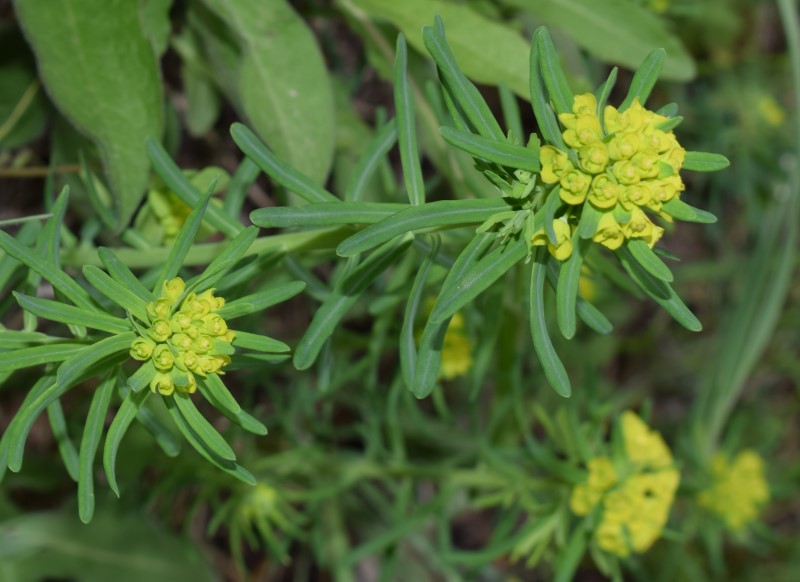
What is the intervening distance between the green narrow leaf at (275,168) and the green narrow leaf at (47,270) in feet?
0.80

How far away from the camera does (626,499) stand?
154 centimetres

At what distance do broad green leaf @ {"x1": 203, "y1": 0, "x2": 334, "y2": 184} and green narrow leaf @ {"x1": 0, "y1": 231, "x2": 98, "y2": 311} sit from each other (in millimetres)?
550

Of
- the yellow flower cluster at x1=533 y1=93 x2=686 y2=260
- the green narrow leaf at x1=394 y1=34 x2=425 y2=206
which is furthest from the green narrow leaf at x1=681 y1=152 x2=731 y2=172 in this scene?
the green narrow leaf at x1=394 y1=34 x2=425 y2=206

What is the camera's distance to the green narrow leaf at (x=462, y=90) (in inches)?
37.9

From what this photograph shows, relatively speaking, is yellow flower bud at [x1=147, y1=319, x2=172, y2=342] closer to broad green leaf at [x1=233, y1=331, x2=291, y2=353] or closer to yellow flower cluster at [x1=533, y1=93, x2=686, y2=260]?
broad green leaf at [x1=233, y1=331, x2=291, y2=353]

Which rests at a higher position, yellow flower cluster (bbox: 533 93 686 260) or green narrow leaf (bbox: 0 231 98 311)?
yellow flower cluster (bbox: 533 93 686 260)

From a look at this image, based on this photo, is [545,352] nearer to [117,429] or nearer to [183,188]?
[117,429]

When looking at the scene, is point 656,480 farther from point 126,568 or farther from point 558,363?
point 126,568

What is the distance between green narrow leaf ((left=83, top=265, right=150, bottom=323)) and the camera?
0.93m

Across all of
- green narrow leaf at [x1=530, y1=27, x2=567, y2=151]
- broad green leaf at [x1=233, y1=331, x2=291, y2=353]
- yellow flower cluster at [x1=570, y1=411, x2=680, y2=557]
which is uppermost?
green narrow leaf at [x1=530, y1=27, x2=567, y2=151]

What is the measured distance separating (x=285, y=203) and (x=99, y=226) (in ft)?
1.00

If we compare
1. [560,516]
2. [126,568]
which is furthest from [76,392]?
[560,516]

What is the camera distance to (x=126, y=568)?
2016mm

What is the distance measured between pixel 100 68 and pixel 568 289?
2.89 ft
